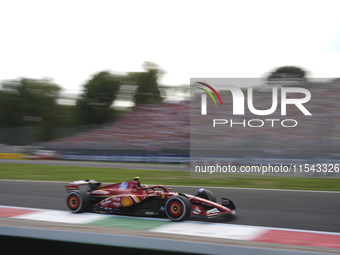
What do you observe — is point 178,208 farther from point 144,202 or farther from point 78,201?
point 78,201

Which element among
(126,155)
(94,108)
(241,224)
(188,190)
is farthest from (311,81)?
(94,108)

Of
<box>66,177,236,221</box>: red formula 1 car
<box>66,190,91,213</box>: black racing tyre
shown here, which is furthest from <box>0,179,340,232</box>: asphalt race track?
<box>66,190,91,213</box>: black racing tyre

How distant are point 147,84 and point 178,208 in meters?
28.4

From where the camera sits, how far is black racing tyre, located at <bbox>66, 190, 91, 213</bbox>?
5348 mm

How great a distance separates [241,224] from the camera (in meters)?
4.80

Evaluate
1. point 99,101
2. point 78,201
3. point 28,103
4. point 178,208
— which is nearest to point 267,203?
point 178,208

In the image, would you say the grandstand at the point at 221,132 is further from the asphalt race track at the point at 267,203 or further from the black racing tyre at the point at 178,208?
the black racing tyre at the point at 178,208

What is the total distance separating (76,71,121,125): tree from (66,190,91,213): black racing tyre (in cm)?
2944

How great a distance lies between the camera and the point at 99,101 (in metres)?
34.9

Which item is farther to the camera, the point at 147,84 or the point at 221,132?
the point at 147,84

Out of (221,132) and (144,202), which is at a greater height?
(221,132)

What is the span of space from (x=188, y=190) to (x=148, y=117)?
16.4 metres

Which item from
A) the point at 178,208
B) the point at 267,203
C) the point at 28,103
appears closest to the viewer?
the point at 178,208

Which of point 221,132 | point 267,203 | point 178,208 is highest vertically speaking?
point 221,132
